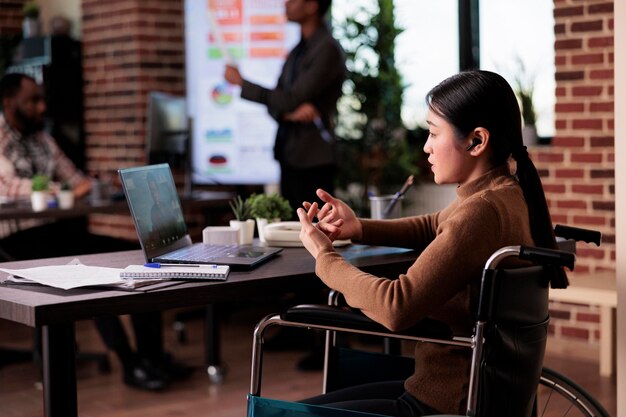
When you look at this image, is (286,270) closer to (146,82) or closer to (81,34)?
(146,82)

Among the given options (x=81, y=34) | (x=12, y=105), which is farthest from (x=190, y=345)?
(x=81, y=34)

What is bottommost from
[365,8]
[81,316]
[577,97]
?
[81,316]

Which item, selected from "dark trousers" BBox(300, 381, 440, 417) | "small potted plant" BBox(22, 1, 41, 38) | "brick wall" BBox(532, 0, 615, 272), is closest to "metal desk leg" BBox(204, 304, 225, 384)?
"brick wall" BBox(532, 0, 615, 272)

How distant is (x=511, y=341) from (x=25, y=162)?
3.68 metres

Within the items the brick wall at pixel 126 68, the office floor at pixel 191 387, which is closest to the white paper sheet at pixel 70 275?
the office floor at pixel 191 387

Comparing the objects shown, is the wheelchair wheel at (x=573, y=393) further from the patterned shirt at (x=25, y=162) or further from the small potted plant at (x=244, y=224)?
the patterned shirt at (x=25, y=162)

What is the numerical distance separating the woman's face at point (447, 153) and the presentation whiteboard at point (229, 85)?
359 centimetres

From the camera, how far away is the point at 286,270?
2330 mm

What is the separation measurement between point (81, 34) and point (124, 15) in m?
0.67

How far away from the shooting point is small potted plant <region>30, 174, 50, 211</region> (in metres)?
4.44

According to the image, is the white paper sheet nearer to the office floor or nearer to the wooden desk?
the wooden desk

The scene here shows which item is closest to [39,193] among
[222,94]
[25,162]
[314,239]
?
[25,162]

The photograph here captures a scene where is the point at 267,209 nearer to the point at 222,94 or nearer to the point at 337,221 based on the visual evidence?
the point at 337,221

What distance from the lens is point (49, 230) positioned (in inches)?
187
